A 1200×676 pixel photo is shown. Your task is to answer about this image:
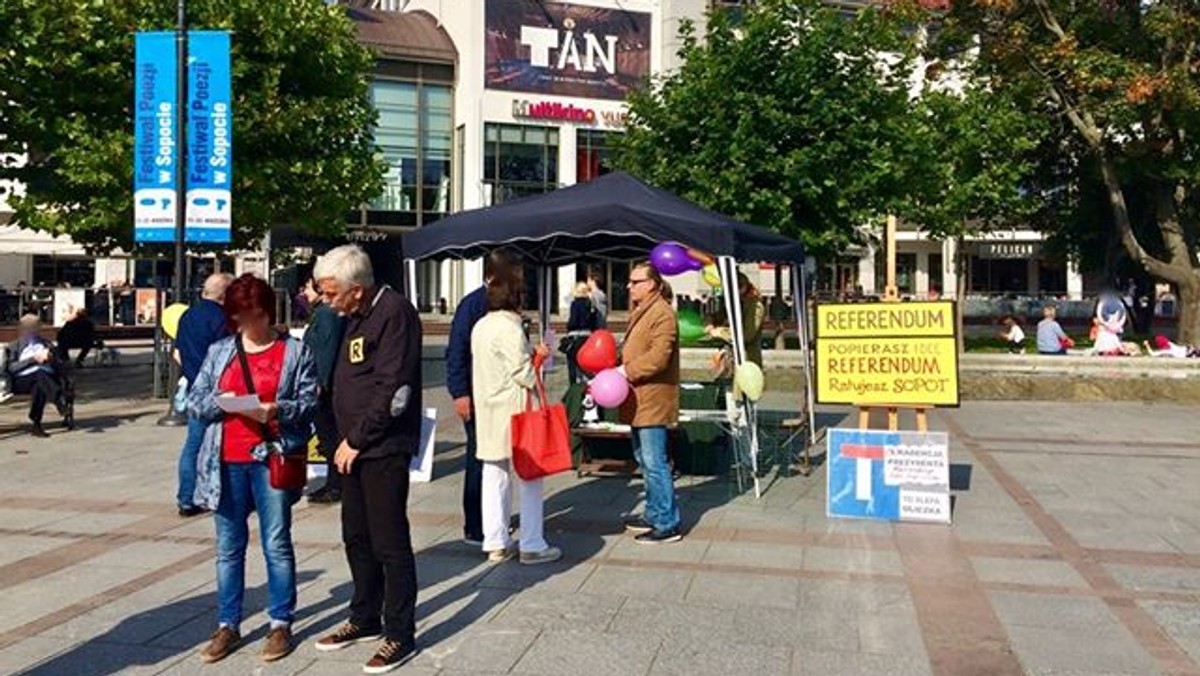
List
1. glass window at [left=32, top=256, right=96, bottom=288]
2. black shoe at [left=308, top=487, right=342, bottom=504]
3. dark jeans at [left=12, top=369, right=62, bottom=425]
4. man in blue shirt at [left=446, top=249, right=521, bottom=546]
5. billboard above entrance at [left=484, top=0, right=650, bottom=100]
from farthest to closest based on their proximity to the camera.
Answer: billboard above entrance at [left=484, top=0, right=650, bottom=100], glass window at [left=32, top=256, right=96, bottom=288], dark jeans at [left=12, top=369, right=62, bottom=425], black shoe at [left=308, top=487, right=342, bottom=504], man in blue shirt at [left=446, top=249, right=521, bottom=546]

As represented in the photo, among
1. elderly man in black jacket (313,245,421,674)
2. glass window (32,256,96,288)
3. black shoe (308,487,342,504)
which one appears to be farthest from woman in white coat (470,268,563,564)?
glass window (32,256,96,288)

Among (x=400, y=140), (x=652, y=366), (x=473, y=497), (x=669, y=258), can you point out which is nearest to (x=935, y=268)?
(x=400, y=140)

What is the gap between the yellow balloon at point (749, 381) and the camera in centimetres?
805

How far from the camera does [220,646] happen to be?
4.56 metres

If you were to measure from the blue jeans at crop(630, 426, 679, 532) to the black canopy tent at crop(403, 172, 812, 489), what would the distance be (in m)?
1.76

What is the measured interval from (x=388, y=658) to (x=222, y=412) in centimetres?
127

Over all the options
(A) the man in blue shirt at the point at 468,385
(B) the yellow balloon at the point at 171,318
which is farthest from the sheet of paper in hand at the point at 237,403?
(B) the yellow balloon at the point at 171,318

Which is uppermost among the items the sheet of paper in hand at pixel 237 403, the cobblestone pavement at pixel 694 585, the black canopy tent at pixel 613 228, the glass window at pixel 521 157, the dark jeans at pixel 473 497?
the glass window at pixel 521 157

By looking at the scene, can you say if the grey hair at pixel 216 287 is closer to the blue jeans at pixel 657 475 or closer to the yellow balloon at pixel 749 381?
the blue jeans at pixel 657 475

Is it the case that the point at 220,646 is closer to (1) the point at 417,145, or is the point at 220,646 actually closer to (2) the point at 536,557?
(2) the point at 536,557

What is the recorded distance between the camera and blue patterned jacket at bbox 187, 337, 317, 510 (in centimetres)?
439

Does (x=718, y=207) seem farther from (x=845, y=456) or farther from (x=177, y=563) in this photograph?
(x=177, y=563)

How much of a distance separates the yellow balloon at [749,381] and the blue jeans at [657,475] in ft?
4.86

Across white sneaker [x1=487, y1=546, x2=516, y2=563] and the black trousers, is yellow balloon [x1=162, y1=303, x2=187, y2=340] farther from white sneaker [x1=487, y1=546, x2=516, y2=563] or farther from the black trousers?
Answer: the black trousers
